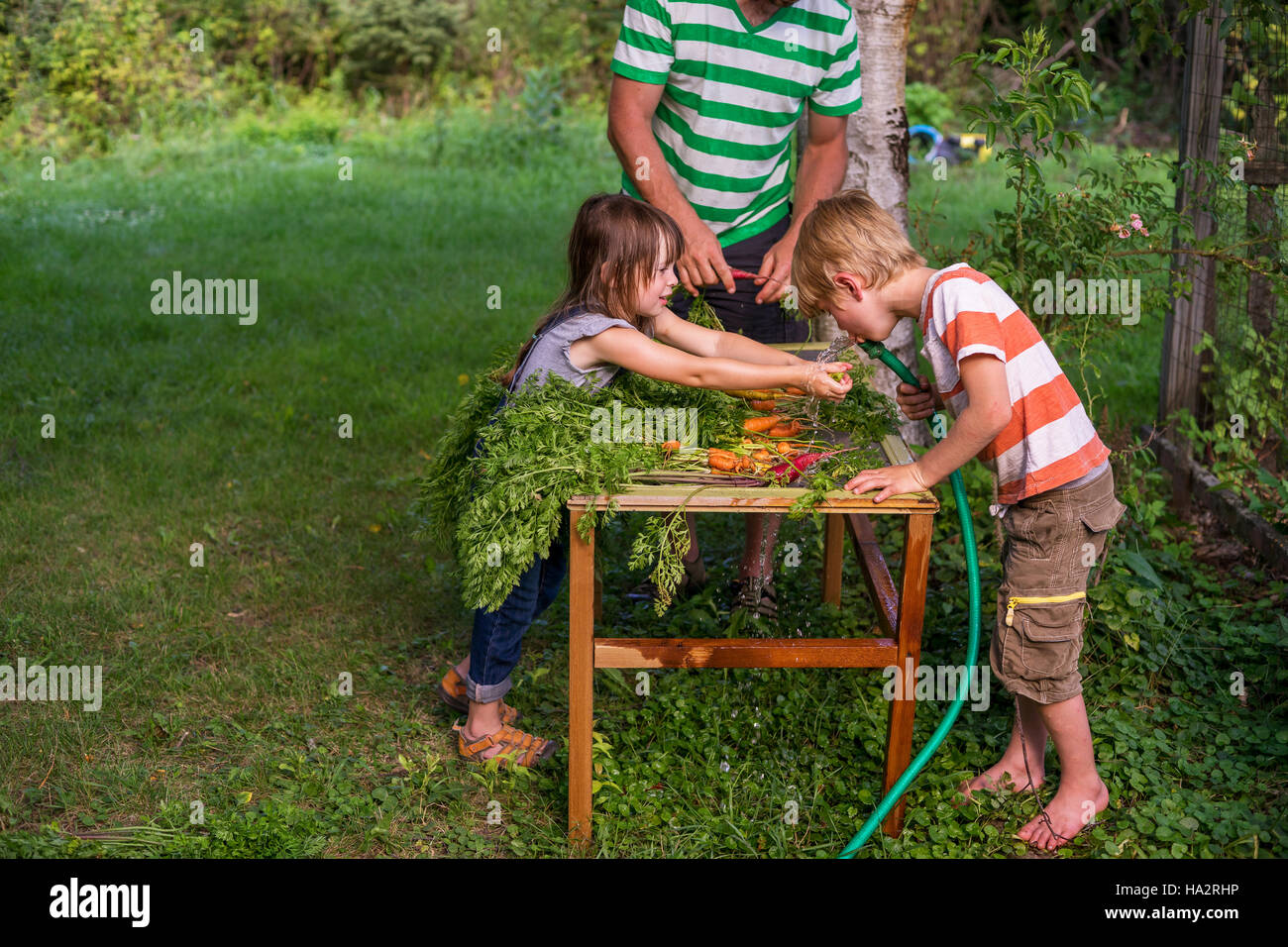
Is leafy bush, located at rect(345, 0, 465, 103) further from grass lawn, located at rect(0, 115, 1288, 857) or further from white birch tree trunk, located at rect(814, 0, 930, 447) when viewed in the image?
white birch tree trunk, located at rect(814, 0, 930, 447)

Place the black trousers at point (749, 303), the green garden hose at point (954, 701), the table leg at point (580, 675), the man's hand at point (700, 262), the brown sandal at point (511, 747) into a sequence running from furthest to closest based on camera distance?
1. the black trousers at point (749, 303)
2. the man's hand at point (700, 262)
3. the brown sandal at point (511, 747)
4. the green garden hose at point (954, 701)
5. the table leg at point (580, 675)

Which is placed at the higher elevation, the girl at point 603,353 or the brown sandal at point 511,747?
the girl at point 603,353

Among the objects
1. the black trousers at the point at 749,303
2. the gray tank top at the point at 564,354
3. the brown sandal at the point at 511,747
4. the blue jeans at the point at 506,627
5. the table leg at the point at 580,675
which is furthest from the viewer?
the black trousers at the point at 749,303

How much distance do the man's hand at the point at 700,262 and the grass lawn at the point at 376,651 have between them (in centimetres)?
114

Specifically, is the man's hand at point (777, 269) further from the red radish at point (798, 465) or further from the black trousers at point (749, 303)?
the red radish at point (798, 465)

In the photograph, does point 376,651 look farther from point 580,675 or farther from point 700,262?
point 700,262

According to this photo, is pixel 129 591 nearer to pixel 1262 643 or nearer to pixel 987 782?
pixel 987 782

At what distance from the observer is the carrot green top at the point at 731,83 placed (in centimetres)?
356

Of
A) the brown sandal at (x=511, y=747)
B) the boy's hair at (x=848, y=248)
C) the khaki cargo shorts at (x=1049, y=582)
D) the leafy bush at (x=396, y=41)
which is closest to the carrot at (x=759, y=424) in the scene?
the boy's hair at (x=848, y=248)

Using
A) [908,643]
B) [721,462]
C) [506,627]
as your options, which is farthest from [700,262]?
[908,643]

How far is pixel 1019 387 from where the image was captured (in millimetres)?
2742

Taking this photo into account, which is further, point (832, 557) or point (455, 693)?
point (832, 557)

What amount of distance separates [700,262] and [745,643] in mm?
1212
